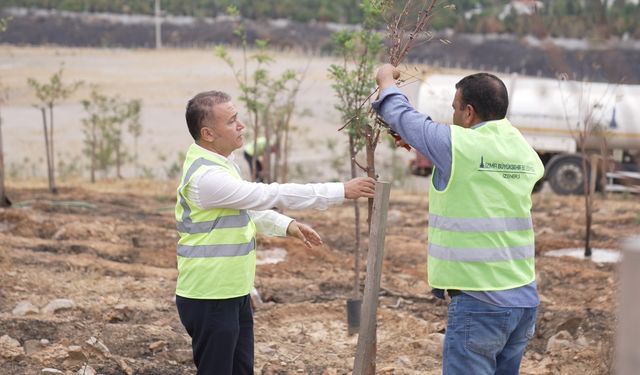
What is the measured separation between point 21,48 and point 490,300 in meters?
51.2

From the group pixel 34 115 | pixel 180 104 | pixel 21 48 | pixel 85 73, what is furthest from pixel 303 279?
pixel 21 48

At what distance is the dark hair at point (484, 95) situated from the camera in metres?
3.57

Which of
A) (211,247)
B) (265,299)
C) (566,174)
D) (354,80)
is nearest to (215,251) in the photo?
(211,247)

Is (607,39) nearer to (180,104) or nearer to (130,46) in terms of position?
(180,104)

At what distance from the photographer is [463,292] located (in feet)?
11.8

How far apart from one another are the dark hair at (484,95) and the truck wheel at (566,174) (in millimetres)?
16069

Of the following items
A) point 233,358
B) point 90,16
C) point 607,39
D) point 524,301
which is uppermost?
point 90,16

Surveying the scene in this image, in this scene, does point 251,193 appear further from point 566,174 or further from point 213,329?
point 566,174

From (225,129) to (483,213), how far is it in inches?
48.4

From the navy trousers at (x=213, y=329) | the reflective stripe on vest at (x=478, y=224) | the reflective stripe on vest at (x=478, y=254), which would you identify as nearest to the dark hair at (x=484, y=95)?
the reflective stripe on vest at (x=478, y=224)

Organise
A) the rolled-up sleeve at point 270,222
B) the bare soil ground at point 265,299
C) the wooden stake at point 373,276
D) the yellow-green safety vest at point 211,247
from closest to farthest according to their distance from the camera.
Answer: the wooden stake at point 373,276 → the yellow-green safety vest at point 211,247 → the rolled-up sleeve at point 270,222 → the bare soil ground at point 265,299

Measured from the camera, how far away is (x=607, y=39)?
1.55 meters

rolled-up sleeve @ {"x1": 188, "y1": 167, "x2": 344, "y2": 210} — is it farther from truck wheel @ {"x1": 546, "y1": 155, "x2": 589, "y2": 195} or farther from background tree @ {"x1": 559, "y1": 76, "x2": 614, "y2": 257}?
truck wheel @ {"x1": 546, "y1": 155, "x2": 589, "y2": 195}

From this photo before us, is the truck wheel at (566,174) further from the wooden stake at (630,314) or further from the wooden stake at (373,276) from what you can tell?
the wooden stake at (630,314)
